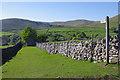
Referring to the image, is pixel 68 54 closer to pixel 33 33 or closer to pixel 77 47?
pixel 77 47

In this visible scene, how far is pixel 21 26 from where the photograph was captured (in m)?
171

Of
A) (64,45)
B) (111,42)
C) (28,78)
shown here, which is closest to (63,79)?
(28,78)

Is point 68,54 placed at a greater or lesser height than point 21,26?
lesser

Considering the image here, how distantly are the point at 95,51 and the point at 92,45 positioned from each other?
0.61 meters

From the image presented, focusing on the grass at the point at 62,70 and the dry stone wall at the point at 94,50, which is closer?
the grass at the point at 62,70

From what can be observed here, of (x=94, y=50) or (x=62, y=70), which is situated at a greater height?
(x=94, y=50)

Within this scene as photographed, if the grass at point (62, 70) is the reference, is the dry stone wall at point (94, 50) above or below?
above

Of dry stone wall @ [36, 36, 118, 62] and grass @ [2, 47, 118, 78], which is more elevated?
dry stone wall @ [36, 36, 118, 62]

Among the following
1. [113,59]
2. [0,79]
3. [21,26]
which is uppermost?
[21,26]

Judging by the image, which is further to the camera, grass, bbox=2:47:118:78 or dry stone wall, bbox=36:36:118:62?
dry stone wall, bbox=36:36:118:62

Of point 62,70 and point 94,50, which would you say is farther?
point 94,50

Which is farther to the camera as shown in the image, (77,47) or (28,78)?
(77,47)

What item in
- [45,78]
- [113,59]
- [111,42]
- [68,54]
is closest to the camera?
[45,78]

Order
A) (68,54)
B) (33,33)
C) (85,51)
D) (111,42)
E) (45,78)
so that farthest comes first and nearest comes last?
(33,33)
(68,54)
(85,51)
(111,42)
(45,78)
